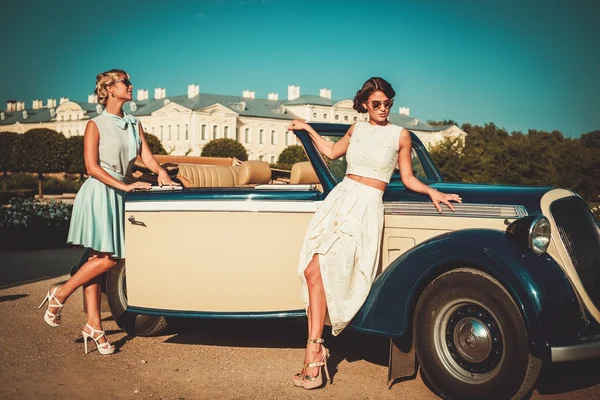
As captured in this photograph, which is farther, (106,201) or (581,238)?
(106,201)

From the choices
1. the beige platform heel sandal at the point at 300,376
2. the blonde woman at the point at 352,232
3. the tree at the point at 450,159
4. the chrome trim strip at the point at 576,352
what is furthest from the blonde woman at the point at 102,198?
the tree at the point at 450,159

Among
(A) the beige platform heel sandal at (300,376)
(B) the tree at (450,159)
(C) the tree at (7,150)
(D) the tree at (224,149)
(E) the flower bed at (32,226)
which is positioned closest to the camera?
(A) the beige platform heel sandal at (300,376)

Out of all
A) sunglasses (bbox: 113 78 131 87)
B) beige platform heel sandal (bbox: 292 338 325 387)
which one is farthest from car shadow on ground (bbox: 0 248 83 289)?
beige platform heel sandal (bbox: 292 338 325 387)

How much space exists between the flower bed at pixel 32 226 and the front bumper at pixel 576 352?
11.5 meters

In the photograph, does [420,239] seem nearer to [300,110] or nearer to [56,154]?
[56,154]

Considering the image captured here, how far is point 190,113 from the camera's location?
101188 mm

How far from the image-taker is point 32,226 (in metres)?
13.4

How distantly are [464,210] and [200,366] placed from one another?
2294 mm

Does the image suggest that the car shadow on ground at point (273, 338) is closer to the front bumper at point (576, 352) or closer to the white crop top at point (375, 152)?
the white crop top at point (375, 152)

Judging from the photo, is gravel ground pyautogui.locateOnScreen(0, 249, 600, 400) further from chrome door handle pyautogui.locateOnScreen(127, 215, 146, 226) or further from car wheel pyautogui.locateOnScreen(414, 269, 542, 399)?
chrome door handle pyautogui.locateOnScreen(127, 215, 146, 226)

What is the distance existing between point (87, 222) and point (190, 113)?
321 feet

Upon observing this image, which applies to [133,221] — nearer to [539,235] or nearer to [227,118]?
[539,235]

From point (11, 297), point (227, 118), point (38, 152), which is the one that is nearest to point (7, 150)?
point (38, 152)

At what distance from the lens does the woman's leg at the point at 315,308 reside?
4.49 m
